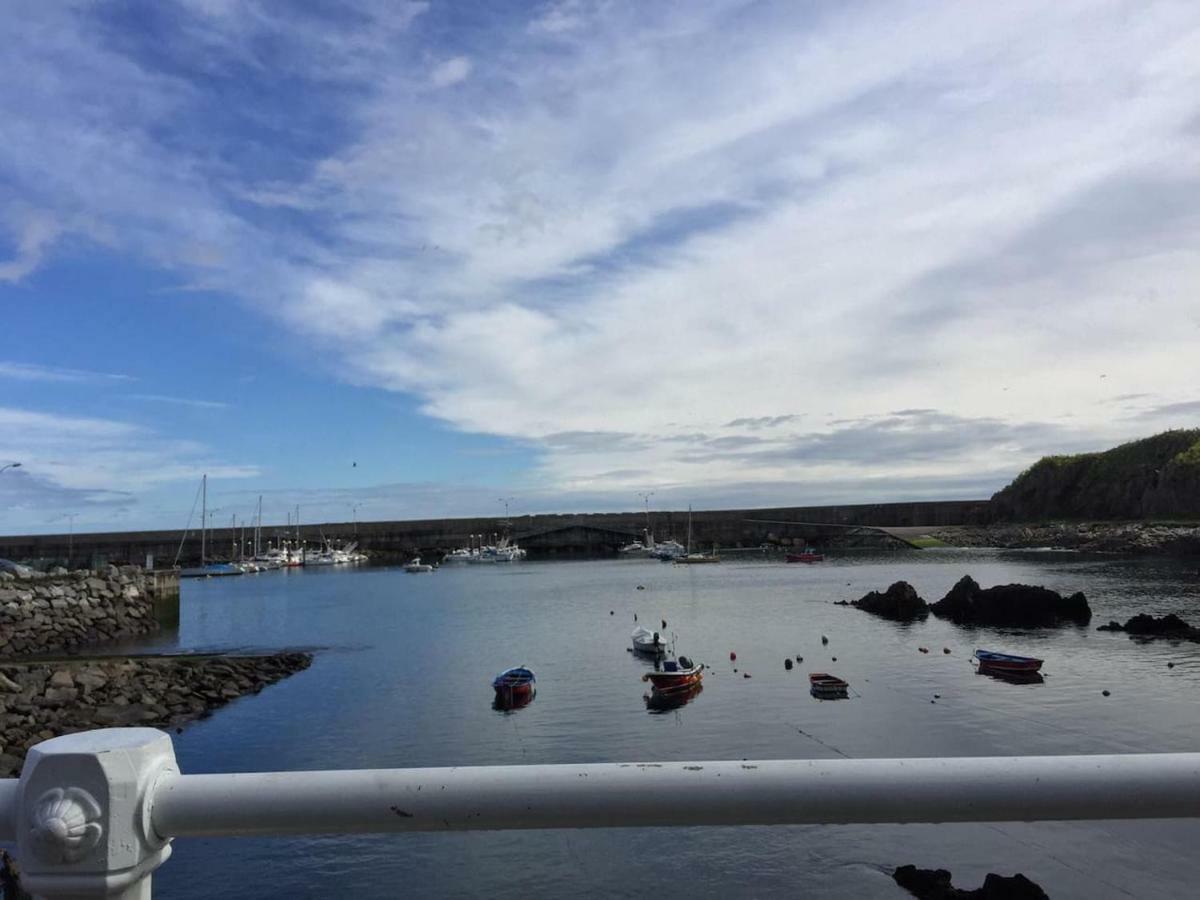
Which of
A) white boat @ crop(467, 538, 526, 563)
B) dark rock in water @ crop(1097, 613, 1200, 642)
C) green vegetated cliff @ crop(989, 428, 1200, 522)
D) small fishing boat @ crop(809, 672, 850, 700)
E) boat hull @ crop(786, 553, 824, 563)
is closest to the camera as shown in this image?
small fishing boat @ crop(809, 672, 850, 700)

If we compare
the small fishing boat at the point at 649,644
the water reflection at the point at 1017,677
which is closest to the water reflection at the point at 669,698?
the small fishing boat at the point at 649,644

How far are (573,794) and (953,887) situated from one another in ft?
58.5

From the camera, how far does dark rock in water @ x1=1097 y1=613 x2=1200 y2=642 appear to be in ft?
166

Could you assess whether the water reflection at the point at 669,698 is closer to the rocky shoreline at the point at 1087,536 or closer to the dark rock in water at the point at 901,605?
the dark rock in water at the point at 901,605

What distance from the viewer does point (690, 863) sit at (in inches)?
758

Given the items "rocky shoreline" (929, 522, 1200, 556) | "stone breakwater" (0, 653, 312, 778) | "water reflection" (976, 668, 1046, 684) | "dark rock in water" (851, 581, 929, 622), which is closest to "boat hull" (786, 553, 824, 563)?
"rocky shoreline" (929, 522, 1200, 556)

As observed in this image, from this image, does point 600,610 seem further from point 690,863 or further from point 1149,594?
point 690,863

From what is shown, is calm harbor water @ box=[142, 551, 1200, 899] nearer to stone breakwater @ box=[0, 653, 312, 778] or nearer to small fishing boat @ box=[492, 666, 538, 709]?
small fishing boat @ box=[492, 666, 538, 709]

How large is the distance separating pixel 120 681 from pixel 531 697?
55.6 feet

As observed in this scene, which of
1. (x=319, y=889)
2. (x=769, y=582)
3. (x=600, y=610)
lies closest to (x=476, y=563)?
(x=769, y=582)

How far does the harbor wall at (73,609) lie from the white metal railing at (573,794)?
187ft

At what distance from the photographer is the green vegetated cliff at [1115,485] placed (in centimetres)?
14738

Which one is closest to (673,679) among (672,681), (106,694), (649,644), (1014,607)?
(672,681)

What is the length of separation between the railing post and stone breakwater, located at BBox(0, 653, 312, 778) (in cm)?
2657
